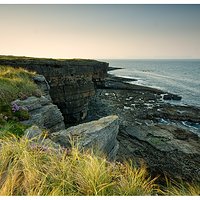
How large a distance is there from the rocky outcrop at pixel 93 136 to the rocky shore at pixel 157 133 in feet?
23.9

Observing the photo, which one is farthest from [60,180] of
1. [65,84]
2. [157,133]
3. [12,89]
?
[65,84]

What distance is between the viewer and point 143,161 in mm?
15961

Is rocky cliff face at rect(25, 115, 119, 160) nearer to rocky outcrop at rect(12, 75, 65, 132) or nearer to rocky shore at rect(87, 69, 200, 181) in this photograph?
rocky outcrop at rect(12, 75, 65, 132)

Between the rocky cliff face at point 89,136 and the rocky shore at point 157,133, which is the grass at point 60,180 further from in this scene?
the rocky shore at point 157,133

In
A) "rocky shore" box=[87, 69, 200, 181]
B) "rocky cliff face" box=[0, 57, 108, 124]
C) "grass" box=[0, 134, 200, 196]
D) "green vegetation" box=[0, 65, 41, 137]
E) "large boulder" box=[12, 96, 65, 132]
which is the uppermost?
"grass" box=[0, 134, 200, 196]

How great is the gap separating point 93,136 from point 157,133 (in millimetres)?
15143

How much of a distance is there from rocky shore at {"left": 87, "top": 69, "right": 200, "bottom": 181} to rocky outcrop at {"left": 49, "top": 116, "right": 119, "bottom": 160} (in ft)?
23.9

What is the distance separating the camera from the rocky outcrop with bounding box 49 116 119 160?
6391 millimetres

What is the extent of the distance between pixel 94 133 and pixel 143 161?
963cm

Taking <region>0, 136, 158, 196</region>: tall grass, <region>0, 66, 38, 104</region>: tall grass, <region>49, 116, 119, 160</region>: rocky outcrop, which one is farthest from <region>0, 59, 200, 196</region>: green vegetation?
<region>0, 66, 38, 104</region>: tall grass

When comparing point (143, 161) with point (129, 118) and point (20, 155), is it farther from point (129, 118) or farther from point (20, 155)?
point (20, 155)

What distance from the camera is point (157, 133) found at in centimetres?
2127

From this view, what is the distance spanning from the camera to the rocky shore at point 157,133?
51.8 feet

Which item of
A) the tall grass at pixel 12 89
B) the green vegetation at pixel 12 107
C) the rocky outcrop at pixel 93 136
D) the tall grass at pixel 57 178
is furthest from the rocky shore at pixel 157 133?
the tall grass at pixel 57 178
